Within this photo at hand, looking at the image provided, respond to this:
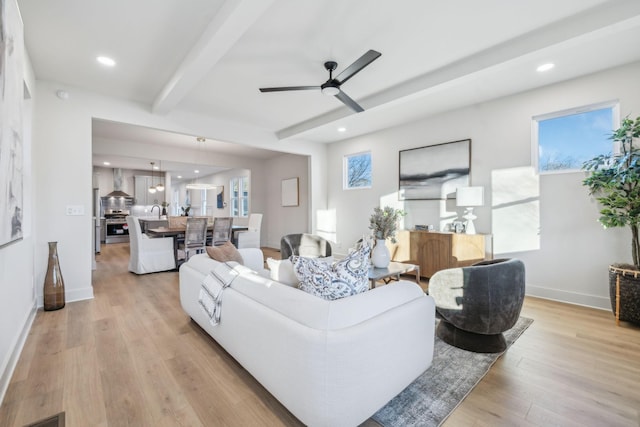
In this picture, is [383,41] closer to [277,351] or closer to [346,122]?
[346,122]

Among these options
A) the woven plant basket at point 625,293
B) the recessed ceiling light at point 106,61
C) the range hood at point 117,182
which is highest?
the recessed ceiling light at point 106,61

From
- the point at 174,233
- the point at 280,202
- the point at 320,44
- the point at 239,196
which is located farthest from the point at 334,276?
the point at 239,196

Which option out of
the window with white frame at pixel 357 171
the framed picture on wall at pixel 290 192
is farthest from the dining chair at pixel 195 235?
the window with white frame at pixel 357 171

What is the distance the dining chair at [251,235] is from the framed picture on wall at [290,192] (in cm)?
131

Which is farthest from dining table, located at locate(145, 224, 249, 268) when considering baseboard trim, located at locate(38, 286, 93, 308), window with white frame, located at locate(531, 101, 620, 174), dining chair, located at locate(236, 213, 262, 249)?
window with white frame, located at locate(531, 101, 620, 174)

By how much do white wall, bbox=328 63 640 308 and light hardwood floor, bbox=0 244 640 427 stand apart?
623 millimetres

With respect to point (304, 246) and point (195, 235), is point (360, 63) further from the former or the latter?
point (195, 235)

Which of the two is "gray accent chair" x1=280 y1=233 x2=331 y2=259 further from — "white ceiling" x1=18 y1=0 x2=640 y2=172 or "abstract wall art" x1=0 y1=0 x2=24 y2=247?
"abstract wall art" x1=0 y1=0 x2=24 y2=247

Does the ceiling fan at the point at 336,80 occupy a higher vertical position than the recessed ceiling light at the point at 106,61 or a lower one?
lower

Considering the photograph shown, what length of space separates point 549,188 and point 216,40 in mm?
4057

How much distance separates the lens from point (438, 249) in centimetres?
413

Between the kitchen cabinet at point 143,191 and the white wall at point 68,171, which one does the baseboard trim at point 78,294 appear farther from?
the kitchen cabinet at point 143,191

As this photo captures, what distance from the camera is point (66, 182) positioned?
345 cm

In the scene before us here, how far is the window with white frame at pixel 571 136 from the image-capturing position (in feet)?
10.5
